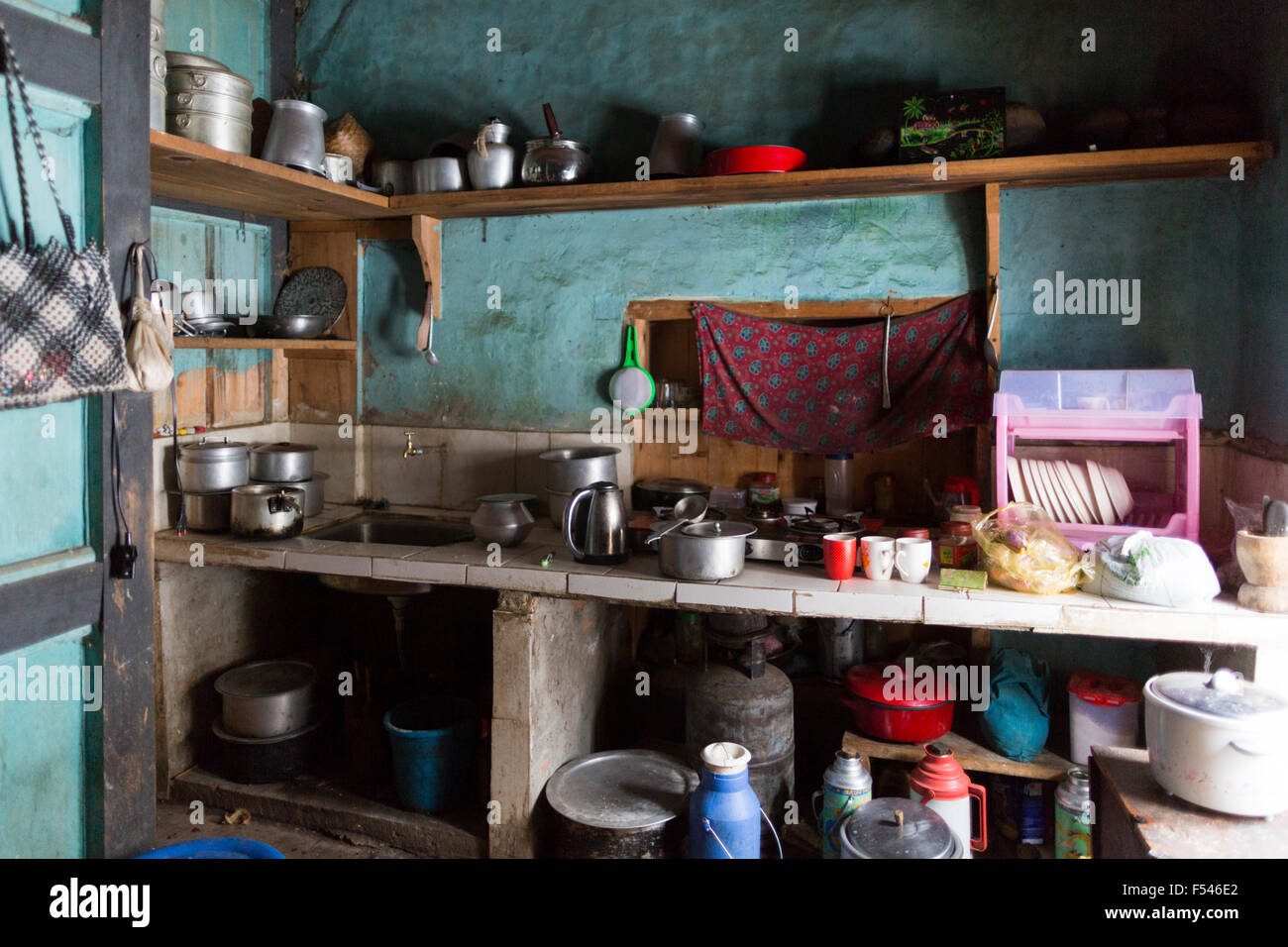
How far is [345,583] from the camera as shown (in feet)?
→ 11.6

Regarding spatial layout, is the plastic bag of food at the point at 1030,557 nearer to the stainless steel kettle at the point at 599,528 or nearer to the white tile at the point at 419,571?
the stainless steel kettle at the point at 599,528

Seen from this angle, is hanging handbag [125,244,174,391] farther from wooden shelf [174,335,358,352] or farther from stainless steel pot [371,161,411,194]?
stainless steel pot [371,161,411,194]

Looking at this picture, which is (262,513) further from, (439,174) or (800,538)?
(800,538)

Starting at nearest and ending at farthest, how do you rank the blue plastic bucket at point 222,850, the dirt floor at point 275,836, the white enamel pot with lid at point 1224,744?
the white enamel pot with lid at point 1224,744 < the blue plastic bucket at point 222,850 < the dirt floor at point 275,836

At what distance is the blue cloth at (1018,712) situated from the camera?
10.2ft

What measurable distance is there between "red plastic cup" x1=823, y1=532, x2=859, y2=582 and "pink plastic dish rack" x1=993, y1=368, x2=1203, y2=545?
1.93ft

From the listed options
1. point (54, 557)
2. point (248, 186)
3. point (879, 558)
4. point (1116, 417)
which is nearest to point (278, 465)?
point (248, 186)

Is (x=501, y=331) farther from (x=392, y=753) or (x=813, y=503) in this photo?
(x=392, y=753)

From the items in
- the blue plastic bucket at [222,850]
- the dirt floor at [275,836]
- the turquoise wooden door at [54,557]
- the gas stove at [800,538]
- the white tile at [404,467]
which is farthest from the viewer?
the white tile at [404,467]

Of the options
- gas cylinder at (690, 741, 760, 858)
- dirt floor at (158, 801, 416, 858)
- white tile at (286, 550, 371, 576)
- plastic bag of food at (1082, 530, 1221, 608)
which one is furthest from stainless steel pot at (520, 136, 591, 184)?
dirt floor at (158, 801, 416, 858)

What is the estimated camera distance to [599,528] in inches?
125

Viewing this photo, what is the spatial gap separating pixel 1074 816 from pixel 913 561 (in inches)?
40.0

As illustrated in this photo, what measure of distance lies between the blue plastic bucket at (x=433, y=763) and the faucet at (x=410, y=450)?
1.30 meters

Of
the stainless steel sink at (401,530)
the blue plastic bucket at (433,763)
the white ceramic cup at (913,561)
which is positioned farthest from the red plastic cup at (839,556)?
the stainless steel sink at (401,530)
